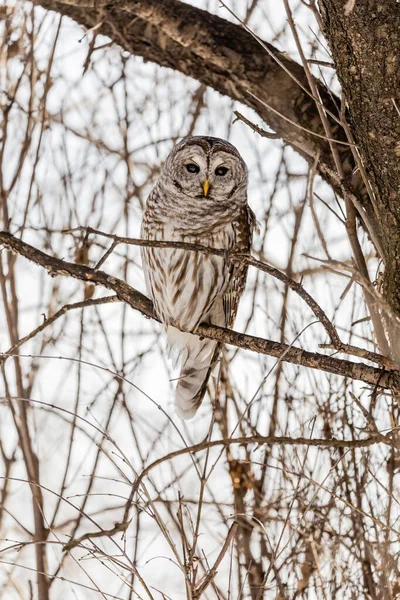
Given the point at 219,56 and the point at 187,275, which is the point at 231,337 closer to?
the point at 187,275

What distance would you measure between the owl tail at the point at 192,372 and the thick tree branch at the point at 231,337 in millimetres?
973

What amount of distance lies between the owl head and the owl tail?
0.74 meters

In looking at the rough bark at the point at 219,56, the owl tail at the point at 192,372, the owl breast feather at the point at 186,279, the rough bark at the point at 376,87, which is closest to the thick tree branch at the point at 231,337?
the rough bark at the point at 376,87

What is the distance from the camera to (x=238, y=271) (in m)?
3.88

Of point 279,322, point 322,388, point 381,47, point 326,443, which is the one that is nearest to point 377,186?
point 381,47

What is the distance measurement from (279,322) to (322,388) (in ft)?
1.79

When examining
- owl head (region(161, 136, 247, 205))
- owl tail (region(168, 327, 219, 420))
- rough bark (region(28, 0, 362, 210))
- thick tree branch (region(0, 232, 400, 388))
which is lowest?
thick tree branch (region(0, 232, 400, 388))

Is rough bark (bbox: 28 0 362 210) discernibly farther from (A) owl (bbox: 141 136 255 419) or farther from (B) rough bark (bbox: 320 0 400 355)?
(B) rough bark (bbox: 320 0 400 355)

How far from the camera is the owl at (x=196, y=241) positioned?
3873mm

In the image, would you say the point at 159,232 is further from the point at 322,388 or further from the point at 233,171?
the point at 322,388

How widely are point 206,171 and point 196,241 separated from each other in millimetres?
457

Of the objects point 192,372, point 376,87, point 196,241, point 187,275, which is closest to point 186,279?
point 187,275

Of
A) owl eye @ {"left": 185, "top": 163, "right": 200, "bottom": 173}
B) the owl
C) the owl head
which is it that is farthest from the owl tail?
owl eye @ {"left": 185, "top": 163, "right": 200, "bottom": 173}

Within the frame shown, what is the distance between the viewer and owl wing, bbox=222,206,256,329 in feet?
12.7
